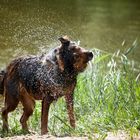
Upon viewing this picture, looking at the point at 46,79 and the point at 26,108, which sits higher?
the point at 46,79

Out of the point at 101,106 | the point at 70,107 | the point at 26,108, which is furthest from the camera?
the point at 26,108

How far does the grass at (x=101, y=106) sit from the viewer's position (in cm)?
549

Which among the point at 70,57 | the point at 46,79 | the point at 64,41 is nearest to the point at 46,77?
the point at 46,79

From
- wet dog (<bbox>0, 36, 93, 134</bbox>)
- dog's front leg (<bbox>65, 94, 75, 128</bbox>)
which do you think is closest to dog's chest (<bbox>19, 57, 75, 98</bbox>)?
wet dog (<bbox>0, 36, 93, 134</bbox>)

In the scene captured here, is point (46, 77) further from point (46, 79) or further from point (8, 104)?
point (8, 104)

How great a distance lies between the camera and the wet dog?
6.11m

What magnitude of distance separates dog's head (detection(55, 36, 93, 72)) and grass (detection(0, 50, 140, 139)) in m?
0.22

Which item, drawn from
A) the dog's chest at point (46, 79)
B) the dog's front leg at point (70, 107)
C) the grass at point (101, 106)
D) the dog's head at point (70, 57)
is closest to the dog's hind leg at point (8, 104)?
the grass at point (101, 106)

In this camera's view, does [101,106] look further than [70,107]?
Yes

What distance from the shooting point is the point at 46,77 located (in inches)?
244

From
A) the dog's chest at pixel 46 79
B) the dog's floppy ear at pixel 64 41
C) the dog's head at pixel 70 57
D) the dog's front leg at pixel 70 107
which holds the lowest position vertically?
the dog's front leg at pixel 70 107

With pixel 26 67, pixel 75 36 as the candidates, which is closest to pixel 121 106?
pixel 26 67

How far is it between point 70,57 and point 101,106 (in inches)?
38.3

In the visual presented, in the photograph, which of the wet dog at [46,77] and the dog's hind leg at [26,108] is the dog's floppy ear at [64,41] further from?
the dog's hind leg at [26,108]
